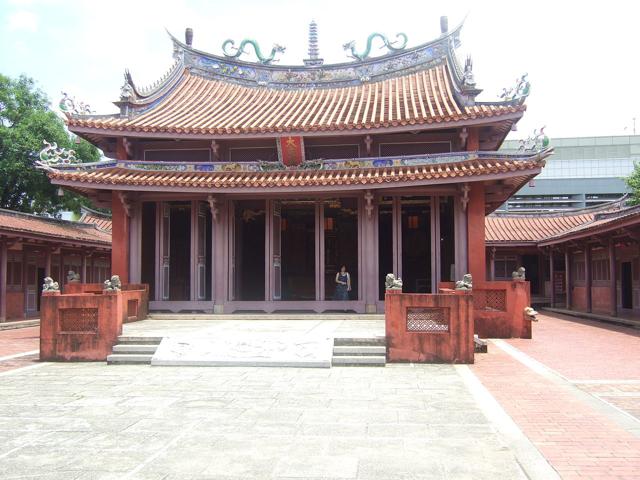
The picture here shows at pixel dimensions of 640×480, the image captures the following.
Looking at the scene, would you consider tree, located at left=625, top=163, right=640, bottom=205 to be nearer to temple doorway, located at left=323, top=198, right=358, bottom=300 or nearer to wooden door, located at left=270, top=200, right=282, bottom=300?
temple doorway, located at left=323, top=198, right=358, bottom=300

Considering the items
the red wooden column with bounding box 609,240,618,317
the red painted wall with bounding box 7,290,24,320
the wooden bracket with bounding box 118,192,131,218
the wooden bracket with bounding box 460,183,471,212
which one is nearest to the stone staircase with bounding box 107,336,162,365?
the wooden bracket with bounding box 118,192,131,218

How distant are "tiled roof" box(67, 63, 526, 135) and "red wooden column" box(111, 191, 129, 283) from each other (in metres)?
2.11

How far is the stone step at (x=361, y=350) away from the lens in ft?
34.4

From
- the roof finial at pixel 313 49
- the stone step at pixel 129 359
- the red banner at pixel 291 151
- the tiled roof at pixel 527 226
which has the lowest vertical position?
the stone step at pixel 129 359

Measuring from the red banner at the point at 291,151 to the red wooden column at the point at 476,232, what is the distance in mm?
4513

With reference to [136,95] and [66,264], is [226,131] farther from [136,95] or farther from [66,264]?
[66,264]

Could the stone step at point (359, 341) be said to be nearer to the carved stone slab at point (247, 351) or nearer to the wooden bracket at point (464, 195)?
the carved stone slab at point (247, 351)

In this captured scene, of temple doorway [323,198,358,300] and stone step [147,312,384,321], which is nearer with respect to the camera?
stone step [147,312,384,321]

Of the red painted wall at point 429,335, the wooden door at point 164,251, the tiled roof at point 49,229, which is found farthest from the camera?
the tiled roof at point 49,229

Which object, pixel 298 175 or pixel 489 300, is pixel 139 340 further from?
pixel 489 300

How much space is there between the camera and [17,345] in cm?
1398

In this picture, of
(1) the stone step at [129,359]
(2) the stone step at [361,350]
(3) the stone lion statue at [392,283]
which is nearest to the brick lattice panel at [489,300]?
(3) the stone lion statue at [392,283]

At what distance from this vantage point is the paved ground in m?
5.07

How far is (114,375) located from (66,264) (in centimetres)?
1697
